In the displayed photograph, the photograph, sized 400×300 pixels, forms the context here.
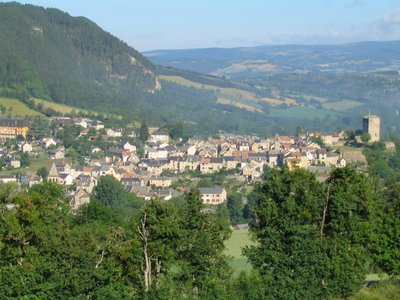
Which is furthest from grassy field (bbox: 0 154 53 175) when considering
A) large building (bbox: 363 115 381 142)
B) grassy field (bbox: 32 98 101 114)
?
large building (bbox: 363 115 381 142)

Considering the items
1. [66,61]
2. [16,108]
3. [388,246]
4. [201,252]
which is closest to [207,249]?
[201,252]

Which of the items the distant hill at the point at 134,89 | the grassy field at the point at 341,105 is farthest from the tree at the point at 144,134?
A: the grassy field at the point at 341,105

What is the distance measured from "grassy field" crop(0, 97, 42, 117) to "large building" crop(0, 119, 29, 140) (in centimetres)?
488

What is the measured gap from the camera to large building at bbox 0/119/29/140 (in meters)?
68.1

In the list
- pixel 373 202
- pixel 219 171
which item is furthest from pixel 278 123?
pixel 373 202

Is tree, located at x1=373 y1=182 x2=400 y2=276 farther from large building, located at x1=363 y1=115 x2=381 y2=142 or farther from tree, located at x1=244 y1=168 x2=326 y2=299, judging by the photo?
large building, located at x1=363 y1=115 x2=381 y2=142

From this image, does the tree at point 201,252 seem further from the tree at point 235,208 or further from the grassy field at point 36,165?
the grassy field at point 36,165

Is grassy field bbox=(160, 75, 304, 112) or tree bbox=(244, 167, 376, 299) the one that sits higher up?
tree bbox=(244, 167, 376, 299)

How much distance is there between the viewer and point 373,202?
2061 cm

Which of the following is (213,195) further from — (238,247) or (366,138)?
(366,138)

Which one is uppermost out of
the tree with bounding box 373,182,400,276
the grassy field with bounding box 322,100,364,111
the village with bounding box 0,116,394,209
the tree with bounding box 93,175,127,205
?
the tree with bounding box 373,182,400,276

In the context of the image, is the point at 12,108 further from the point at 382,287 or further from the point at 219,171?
the point at 382,287

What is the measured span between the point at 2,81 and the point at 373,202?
67046 mm

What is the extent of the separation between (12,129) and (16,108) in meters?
8.27
